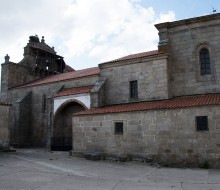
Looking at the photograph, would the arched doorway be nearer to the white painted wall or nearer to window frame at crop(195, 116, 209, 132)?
the white painted wall

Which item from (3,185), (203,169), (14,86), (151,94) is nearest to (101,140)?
(151,94)

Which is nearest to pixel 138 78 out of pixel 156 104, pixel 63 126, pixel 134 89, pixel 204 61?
pixel 134 89

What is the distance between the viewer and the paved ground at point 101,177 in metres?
9.17

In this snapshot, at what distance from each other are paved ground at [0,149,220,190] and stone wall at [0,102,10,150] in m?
5.39

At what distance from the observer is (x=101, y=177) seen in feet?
36.0

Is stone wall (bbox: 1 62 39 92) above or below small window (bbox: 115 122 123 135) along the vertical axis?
above

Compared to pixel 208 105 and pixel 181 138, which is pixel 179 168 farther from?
pixel 208 105

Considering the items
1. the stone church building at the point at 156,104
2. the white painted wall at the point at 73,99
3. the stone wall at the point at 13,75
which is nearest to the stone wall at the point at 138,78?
the stone church building at the point at 156,104

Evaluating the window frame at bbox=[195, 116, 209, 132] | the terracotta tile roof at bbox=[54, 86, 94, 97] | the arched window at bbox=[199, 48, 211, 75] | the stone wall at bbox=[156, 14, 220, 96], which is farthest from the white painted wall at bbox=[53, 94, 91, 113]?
the window frame at bbox=[195, 116, 209, 132]

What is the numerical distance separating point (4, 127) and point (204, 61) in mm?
13711

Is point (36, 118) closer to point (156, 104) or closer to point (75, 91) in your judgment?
point (75, 91)

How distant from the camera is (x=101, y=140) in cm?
1667

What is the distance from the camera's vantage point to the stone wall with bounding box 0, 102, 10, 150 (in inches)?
755

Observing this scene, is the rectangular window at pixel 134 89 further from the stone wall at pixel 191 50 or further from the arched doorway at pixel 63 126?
the arched doorway at pixel 63 126
